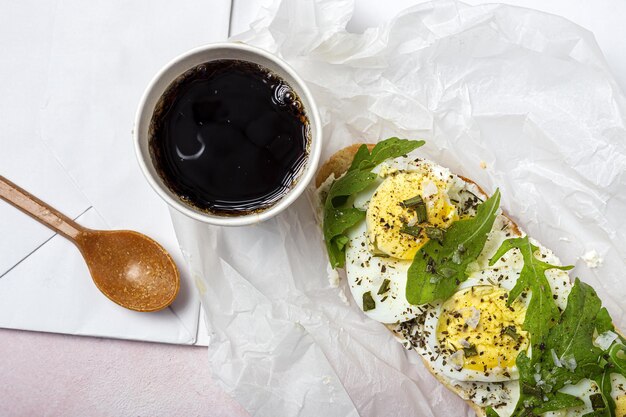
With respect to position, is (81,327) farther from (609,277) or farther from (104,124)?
(609,277)

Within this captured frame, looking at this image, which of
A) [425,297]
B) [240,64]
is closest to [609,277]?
[425,297]

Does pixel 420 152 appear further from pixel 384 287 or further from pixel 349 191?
pixel 384 287

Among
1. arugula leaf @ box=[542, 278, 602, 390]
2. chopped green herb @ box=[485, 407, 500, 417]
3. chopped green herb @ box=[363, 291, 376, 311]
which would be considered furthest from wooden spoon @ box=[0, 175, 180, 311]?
arugula leaf @ box=[542, 278, 602, 390]

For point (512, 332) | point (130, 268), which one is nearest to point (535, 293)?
point (512, 332)

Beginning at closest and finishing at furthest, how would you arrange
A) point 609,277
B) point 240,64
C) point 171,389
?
point 240,64
point 609,277
point 171,389

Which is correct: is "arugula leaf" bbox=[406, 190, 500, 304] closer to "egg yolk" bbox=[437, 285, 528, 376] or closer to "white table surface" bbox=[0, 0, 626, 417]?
"egg yolk" bbox=[437, 285, 528, 376]

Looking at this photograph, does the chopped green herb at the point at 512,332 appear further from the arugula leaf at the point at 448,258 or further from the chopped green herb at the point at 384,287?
the chopped green herb at the point at 384,287

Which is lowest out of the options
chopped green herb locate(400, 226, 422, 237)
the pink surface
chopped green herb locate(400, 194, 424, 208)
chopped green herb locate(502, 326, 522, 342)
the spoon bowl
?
the pink surface
